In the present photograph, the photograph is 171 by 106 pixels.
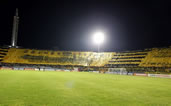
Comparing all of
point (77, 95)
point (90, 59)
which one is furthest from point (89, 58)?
point (77, 95)

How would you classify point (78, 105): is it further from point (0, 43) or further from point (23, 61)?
point (0, 43)

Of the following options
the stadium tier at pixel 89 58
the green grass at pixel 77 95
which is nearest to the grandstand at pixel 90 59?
the stadium tier at pixel 89 58

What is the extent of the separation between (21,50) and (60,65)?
1122 inches

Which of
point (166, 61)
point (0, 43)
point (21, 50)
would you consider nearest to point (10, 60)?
point (21, 50)

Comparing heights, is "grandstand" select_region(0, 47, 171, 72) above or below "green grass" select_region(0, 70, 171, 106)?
above

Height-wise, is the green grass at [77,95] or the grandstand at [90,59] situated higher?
the grandstand at [90,59]

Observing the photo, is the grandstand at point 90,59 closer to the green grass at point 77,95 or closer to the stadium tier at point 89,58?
the stadium tier at point 89,58

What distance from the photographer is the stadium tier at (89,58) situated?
7526cm

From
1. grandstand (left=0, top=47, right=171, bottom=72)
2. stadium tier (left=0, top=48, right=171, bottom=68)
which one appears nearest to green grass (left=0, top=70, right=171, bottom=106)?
grandstand (left=0, top=47, right=171, bottom=72)

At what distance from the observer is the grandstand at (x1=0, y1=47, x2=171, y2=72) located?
72.7 meters

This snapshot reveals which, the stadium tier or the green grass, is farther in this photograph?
the stadium tier

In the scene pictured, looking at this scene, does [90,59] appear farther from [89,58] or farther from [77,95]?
[77,95]

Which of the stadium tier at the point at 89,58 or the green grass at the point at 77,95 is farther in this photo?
the stadium tier at the point at 89,58

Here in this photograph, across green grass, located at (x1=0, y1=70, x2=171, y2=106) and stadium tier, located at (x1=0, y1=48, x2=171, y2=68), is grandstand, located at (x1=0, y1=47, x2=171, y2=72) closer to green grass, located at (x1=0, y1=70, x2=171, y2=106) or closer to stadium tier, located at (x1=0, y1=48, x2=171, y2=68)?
stadium tier, located at (x1=0, y1=48, x2=171, y2=68)
